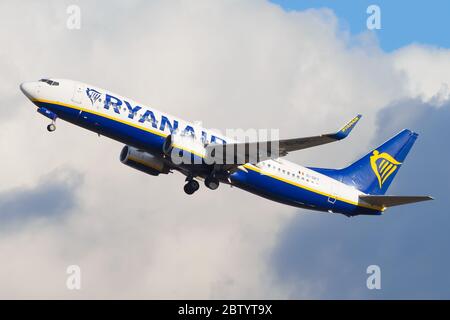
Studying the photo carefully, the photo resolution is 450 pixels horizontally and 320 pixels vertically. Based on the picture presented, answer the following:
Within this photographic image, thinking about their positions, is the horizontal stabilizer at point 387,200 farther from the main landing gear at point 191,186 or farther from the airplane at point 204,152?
the main landing gear at point 191,186

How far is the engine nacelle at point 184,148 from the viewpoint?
2694 inches

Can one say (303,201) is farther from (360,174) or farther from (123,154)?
(123,154)

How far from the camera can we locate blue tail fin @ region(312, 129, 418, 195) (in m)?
80.0

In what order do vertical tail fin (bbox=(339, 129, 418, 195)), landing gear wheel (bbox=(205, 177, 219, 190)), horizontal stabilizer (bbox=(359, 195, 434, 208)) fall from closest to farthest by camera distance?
landing gear wheel (bbox=(205, 177, 219, 190)), horizontal stabilizer (bbox=(359, 195, 434, 208)), vertical tail fin (bbox=(339, 129, 418, 195))

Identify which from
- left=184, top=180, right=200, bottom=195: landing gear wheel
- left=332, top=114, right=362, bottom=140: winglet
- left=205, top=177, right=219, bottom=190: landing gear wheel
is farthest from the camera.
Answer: left=184, top=180, right=200, bottom=195: landing gear wheel

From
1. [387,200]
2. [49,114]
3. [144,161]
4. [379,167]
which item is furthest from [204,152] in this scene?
[379,167]

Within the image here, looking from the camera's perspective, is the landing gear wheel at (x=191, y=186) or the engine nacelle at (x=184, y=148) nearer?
the engine nacelle at (x=184, y=148)

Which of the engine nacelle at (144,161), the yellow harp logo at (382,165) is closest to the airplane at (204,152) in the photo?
the engine nacelle at (144,161)

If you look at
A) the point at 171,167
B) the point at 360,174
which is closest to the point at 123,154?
the point at 171,167

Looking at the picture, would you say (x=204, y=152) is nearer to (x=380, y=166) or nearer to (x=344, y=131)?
(x=344, y=131)

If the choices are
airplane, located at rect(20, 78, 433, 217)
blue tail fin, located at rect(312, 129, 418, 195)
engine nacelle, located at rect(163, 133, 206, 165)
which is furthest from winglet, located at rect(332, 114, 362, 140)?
blue tail fin, located at rect(312, 129, 418, 195)

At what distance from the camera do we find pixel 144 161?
74.3 m

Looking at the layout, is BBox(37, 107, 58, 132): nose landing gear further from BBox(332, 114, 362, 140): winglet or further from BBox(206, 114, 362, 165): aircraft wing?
BBox(332, 114, 362, 140): winglet

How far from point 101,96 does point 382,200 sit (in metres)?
23.6
